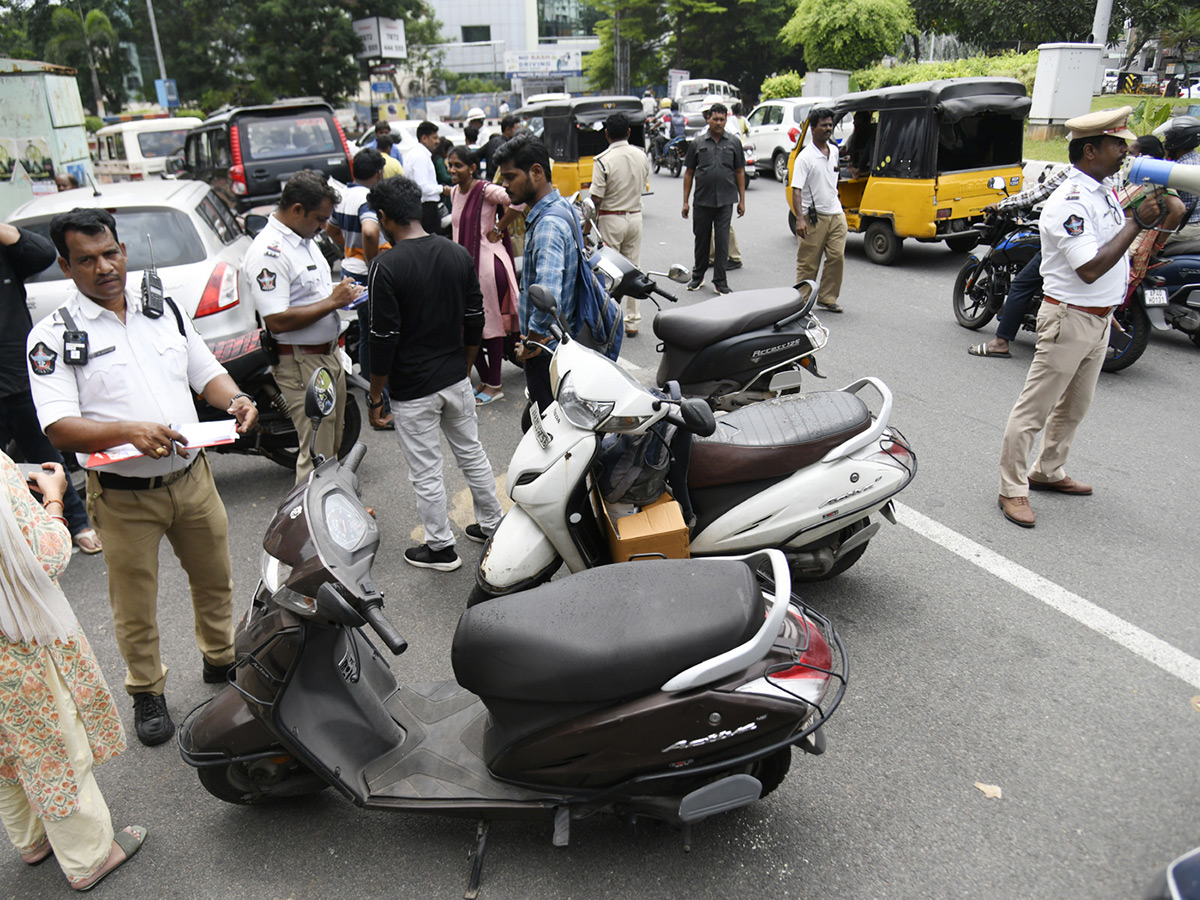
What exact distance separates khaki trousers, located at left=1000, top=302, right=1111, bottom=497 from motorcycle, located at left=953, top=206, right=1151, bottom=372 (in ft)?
7.01

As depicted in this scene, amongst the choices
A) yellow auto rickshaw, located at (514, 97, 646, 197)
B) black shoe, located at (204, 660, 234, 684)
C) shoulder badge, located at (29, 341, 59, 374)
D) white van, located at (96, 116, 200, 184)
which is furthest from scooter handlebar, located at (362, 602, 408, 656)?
white van, located at (96, 116, 200, 184)

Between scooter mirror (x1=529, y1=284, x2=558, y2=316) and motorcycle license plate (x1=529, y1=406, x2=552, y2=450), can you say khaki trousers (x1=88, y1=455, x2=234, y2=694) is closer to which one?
motorcycle license plate (x1=529, y1=406, x2=552, y2=450)

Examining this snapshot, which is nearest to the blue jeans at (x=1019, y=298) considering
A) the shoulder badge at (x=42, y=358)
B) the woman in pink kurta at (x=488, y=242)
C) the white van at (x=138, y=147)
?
the woman in pink kurta at (x=488, y=242)

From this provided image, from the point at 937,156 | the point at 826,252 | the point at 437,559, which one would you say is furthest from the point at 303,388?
the point at 937,156

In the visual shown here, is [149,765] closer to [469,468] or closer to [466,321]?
[469,468]

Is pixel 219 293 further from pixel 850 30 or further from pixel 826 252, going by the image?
pixel 850 30

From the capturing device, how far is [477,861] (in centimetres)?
251

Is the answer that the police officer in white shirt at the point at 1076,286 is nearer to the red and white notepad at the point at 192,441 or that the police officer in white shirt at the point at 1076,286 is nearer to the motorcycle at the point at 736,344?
the motorcycle at the point at 736,344

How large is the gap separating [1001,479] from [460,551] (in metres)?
2.99

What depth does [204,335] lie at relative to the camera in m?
5.73

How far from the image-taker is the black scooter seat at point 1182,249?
652 centimetres

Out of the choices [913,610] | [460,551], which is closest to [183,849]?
[460,551]

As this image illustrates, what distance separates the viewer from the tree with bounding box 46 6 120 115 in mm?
40188

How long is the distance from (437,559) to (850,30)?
1222 inches
